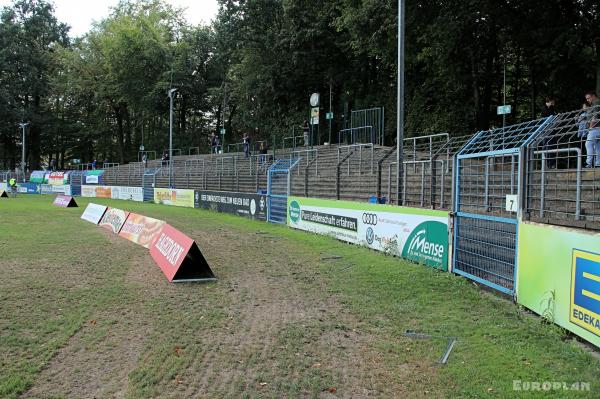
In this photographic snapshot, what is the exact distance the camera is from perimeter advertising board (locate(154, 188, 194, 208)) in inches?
1229

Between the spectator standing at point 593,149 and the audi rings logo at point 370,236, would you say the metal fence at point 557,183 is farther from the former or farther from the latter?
the audi rings logo at point 370,236

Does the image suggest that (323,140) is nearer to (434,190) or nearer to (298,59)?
(298,59)

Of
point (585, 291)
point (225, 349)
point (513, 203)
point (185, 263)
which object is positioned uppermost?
point (513, 203)

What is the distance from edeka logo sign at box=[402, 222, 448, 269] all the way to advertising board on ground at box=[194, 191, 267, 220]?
37.8ft

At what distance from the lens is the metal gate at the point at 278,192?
771 inches

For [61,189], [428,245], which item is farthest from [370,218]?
[61,189]

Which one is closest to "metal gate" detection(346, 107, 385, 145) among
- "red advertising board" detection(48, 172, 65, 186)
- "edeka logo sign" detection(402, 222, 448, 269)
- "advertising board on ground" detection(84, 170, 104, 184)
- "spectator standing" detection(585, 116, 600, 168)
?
"edeka logo sign" detection(402, 222, 448, 269)

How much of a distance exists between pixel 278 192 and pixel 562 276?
1547 cm

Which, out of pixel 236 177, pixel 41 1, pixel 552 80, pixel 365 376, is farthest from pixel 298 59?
pixel 41 1

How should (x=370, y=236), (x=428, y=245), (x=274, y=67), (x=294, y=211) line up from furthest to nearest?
(x=274, y=67), (x=294, y=211), (x=370, y=236), (x=428, y=245)

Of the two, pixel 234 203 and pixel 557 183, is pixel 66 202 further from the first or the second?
pixel 557 183

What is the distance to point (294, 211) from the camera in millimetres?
18375

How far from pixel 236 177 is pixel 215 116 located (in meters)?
42.2

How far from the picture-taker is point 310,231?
660 inches
